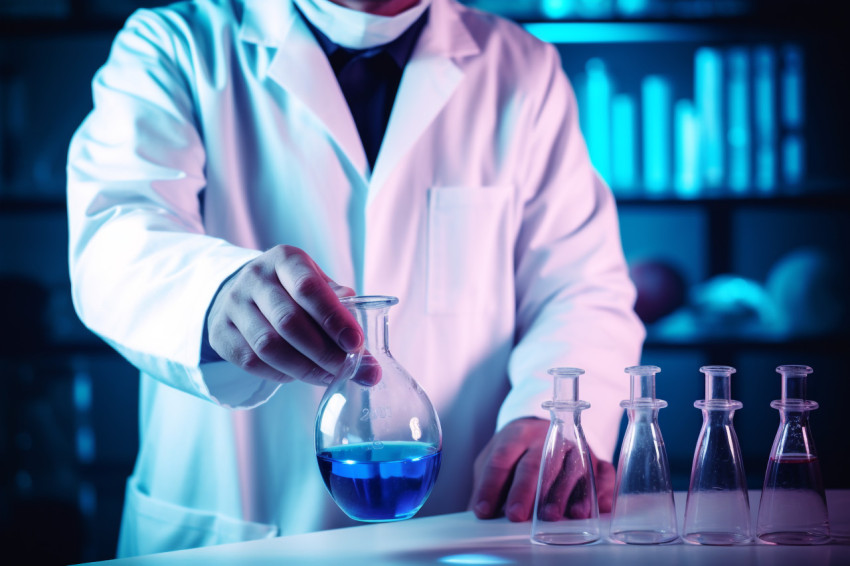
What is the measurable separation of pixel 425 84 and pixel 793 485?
2.95 feet

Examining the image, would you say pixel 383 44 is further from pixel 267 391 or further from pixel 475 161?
pixel 267 391

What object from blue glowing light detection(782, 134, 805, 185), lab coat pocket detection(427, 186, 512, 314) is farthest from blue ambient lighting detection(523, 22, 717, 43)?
lab coat pocket detection(427, 186, 512, 314)

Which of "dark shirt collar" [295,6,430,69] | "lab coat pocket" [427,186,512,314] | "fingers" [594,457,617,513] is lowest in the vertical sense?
"fingers" [594,457,617,513]

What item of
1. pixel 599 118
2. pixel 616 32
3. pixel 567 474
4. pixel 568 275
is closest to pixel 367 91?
pixel 568 275

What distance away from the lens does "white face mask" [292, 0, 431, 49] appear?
1342mm

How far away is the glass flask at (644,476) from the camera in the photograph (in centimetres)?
83

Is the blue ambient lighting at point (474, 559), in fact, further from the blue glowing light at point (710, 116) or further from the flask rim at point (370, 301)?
the blue glowing light at point (710, 116)

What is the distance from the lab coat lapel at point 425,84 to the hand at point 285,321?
1.63 feet

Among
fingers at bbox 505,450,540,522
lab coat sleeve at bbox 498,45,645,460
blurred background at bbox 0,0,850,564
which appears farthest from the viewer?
blurred background at bbox 0,0,850,564

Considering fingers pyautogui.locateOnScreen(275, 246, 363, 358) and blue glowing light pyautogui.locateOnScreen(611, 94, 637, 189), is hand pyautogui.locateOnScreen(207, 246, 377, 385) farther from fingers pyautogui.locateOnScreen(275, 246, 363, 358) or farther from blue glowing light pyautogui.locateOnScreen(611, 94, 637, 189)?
blue glowing light pyautogui.locateOnScreen(611, 94, 637, 189)

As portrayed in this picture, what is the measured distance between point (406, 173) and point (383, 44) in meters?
0.25

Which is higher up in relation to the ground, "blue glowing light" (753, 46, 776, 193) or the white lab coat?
"blue glowing light" (753, 46, 776, 193)

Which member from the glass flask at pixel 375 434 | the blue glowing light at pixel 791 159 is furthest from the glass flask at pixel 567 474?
the blue glowing light at pixel 791 159

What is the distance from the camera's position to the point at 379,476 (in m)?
0.75
